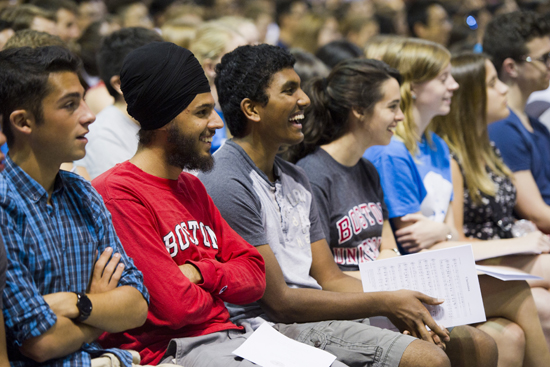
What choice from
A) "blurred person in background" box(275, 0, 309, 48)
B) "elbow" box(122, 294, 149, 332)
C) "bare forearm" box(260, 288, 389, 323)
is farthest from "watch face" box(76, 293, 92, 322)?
"blurred person in background" box(275, 0, 309, 48)

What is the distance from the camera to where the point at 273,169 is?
251 centimetres

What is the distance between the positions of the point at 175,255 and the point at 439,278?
1.07 m

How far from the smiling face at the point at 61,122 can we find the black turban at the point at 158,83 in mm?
299

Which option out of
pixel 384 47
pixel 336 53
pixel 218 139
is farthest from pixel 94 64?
pixel 384 47

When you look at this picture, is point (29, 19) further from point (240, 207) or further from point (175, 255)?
point (175, 255)

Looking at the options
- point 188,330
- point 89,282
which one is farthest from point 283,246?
point 89,282

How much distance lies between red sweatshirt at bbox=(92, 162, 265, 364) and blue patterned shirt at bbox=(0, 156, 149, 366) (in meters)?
0.09

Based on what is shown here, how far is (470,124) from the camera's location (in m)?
3.68

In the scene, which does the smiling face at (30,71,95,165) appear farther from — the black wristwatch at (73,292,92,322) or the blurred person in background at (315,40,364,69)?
the blurred person in background at (315,40,364,69)

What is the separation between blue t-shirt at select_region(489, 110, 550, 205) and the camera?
152 inches

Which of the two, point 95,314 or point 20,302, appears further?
point 95,314

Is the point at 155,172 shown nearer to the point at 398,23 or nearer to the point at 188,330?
the point at 188,330

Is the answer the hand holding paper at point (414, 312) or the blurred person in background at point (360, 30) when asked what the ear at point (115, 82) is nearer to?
the hand holding paper at point (414, 312)

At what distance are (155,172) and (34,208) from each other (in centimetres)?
51
